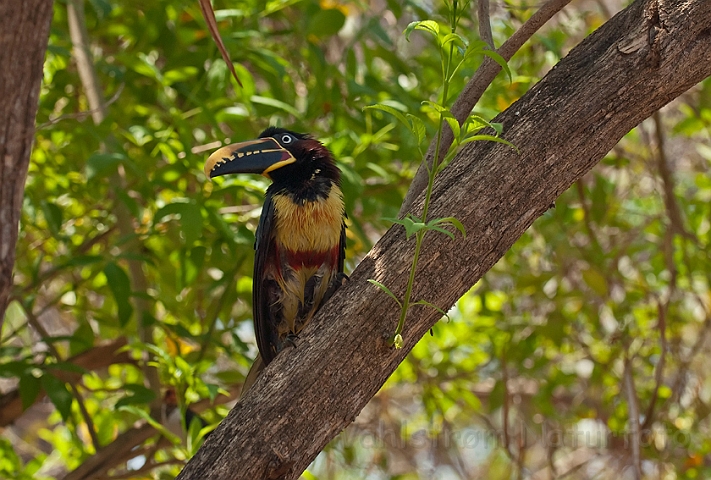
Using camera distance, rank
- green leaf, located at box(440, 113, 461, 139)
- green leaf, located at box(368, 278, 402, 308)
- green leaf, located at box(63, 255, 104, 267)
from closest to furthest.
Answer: green leaf, located at box(440, 113, 461, 139), green leaf, located at box(368, 278, 402, 308), green leaf, located at box(63, 255, 104, 267)

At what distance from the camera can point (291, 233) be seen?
3.09m

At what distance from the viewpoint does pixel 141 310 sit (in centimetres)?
351

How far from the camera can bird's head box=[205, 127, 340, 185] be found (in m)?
3.01

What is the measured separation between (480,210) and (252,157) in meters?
1.25

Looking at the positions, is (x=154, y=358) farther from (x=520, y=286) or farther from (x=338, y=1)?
(x=338, y=1)

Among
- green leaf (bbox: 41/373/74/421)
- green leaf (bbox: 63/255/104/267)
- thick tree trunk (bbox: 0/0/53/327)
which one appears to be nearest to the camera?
thick tree trunk (bbox: 0/0/53/327)

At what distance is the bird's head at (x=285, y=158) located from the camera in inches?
118

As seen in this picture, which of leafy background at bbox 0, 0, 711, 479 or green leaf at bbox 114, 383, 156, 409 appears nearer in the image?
green leaf at bbox 114, 383, 156, 409

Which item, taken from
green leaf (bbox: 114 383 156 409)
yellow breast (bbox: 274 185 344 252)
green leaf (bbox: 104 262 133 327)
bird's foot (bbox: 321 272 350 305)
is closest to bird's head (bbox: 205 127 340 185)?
yellow breast (bbox: 274 185 344 252)

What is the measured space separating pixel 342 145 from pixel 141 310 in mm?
1160

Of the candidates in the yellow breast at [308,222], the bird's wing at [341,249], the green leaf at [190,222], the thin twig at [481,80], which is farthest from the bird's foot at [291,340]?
the bird's wing at [341,249]

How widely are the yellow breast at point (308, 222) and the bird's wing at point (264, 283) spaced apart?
39 mm

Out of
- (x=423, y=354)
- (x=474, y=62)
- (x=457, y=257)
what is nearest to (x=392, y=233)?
(x=457, y=257)

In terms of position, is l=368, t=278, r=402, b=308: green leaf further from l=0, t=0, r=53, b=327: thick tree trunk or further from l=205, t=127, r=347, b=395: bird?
l=0, t=0, r=53, b=327: thick tree trunk
